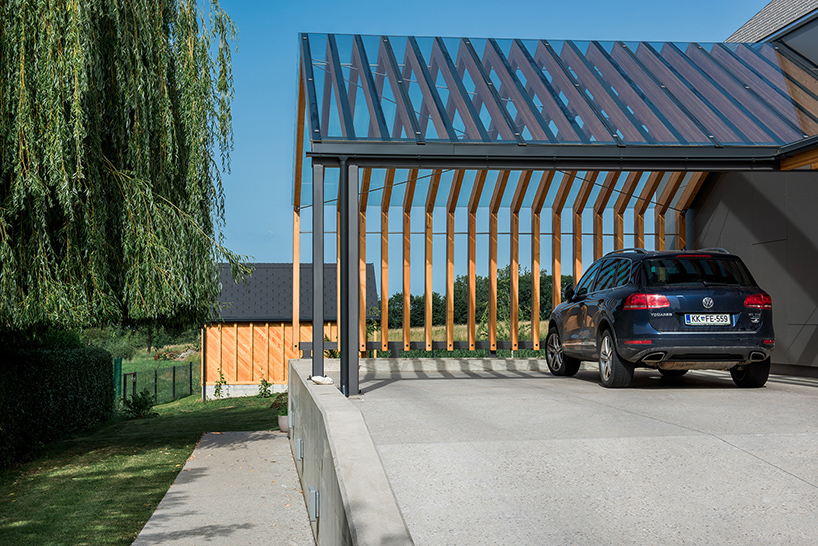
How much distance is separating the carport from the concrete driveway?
8.40ft

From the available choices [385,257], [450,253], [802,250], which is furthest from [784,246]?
[385,257]

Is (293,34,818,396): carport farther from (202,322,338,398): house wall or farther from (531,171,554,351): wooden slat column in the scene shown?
(202,322,338,398): house wall

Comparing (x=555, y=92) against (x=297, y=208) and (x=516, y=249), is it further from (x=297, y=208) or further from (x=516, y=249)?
(x=297, y=208)

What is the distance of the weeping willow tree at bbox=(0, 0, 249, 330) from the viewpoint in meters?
9.02

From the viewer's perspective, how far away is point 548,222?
52.5 ft

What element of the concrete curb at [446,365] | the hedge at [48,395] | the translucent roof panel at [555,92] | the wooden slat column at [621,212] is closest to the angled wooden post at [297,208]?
the concrete curb at [446,365]

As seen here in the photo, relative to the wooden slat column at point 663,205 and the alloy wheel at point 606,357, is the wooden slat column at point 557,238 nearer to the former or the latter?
the wooden slat column at point 663,205

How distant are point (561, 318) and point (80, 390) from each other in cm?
1092

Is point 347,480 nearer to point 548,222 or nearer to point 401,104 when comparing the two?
point 401,104

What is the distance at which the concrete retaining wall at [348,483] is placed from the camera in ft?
11.7

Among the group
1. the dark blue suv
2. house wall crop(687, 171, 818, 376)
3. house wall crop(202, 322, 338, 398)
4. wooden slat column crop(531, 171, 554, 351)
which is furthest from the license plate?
house wall crop(202, 322, 338, 398)

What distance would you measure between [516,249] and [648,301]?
23.5 feet

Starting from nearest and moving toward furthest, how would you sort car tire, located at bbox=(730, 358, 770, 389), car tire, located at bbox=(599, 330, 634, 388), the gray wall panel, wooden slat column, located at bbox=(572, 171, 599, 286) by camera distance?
car tire, located at bbox=(599, 330, 634, 388) → car tire, located at bbox=(730, 358, 770, 389) → the gray wall panel → wooden slat column, located at bbox=(572, 171, 599, 286)

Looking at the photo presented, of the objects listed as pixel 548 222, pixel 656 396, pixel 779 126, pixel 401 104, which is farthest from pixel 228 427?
pixel 779 126
